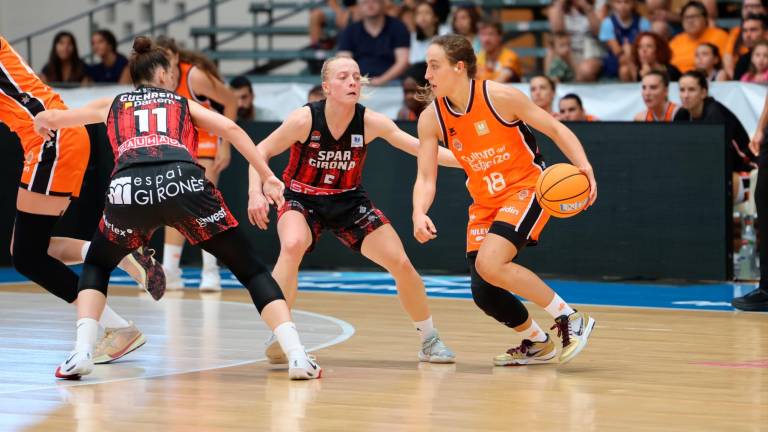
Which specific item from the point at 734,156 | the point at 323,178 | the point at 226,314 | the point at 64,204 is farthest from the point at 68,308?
the point at 734,156

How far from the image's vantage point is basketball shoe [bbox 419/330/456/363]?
6484 millimetres

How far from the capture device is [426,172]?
6379 mm

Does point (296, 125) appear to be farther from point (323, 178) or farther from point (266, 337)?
point (266, 337)

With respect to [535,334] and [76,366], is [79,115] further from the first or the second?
[535,334]

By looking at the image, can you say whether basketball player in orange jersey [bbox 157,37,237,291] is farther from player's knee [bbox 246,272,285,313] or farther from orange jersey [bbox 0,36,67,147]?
player's knee [bbox 246,272,285,313]

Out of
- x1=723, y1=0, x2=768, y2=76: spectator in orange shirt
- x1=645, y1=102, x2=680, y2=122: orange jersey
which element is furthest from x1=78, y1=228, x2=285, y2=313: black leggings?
x1=723, y1=0, x2=768, y2=76: spectator in orange shirt

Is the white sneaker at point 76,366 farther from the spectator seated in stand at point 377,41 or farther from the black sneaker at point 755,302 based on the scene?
the spectator seated in stand at point 377,41

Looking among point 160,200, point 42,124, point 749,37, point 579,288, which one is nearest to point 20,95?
point 42,124

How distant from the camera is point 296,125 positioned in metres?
6.59

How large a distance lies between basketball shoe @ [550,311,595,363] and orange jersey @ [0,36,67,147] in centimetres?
307

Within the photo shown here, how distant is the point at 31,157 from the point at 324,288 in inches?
148

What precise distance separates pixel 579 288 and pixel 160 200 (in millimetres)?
5259

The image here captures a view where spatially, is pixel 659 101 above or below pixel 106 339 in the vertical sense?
above

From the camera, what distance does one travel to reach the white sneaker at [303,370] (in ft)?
19.1
